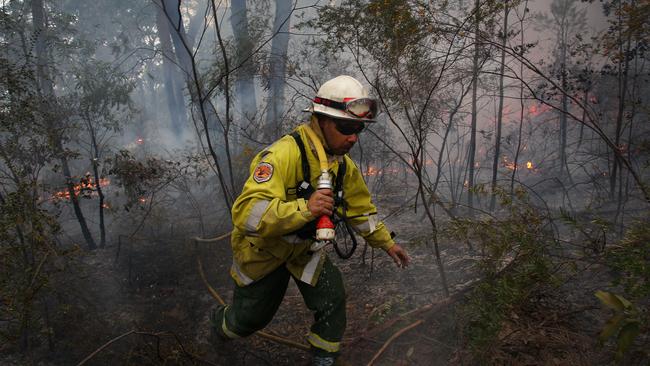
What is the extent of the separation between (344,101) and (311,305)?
149 centimetres

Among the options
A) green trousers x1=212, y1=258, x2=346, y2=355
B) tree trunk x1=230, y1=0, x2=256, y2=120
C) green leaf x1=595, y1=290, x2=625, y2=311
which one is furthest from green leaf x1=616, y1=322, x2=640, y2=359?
tree trunk x1=230, y1=0, x2=256, y2=120

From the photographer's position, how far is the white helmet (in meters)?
2.58

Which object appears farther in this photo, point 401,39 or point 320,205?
point 401,39

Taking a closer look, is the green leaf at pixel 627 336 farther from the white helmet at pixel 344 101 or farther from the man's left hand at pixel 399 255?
the white helmet at pixel 344 101

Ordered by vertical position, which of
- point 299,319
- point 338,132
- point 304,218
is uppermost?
point 338,132

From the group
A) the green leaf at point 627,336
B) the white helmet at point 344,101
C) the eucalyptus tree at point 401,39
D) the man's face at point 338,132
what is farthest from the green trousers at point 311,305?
the green leaf at point 627,336

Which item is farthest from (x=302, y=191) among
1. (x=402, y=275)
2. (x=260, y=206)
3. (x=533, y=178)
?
(x=533, y=178)

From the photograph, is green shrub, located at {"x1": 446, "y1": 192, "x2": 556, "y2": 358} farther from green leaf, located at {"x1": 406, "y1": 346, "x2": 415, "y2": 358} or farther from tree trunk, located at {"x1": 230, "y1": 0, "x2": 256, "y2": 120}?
tree trunk, located at {"x1": 230, "y1": 0, "x2": 256, "y2": 120}

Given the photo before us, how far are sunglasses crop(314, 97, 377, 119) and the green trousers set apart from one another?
114cm

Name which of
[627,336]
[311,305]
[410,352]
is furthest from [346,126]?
[410,352]

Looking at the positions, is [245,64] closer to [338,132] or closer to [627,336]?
[338,132]

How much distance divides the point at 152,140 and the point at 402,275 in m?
21.3

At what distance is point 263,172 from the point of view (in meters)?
2.36

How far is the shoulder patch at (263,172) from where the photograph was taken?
232cm
